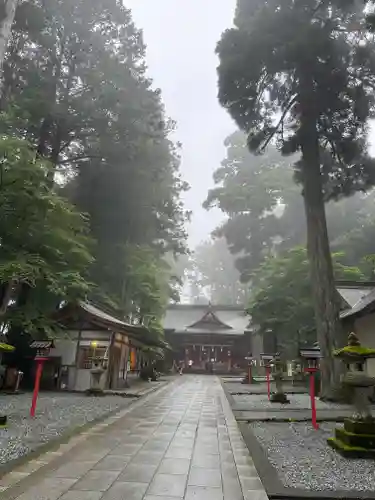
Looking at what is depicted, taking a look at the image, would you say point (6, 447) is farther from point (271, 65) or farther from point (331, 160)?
point (331, 160)

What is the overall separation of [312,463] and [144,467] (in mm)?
2185

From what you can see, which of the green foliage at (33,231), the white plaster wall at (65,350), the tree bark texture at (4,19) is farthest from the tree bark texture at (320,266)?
the tree bark texture at (4,19)

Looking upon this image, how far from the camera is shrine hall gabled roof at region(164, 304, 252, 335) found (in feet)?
109

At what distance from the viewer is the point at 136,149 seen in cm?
1723

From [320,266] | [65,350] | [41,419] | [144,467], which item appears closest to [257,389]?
[320,266]

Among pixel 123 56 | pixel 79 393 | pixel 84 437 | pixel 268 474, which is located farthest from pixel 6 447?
pixel 123 56

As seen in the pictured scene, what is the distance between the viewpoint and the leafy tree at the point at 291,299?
1789 cm

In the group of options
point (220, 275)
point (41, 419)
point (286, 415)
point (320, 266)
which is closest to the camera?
point (41, 419)

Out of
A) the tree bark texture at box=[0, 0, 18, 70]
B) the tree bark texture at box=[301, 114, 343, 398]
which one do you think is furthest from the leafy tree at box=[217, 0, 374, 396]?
the tree bark texture at box=[0, 0, 18, 70]

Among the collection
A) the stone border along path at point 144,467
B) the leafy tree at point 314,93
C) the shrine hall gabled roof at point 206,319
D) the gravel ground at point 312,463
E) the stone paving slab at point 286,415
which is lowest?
the stone border along path at point 144,467

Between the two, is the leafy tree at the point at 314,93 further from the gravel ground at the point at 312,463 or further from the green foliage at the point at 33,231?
the green foliage at the point at 33,231

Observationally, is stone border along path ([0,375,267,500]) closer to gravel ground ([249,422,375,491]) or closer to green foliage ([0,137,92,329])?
gravel ground ([249,422,375,491])

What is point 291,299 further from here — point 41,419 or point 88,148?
point 41,419

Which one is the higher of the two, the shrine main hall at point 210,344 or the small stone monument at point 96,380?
the shrine main hall at point 210,344
